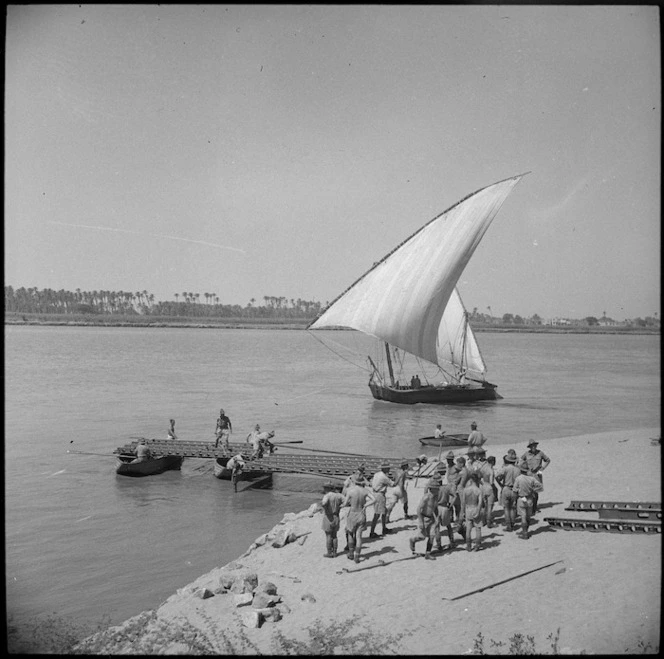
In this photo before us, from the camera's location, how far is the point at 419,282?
2856 cm

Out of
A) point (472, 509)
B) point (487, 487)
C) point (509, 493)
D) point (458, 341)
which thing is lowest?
point (472, 509)

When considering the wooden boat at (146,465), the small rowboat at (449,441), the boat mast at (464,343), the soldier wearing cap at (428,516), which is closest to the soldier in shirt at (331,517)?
the soldier wearing cap at (428,516)

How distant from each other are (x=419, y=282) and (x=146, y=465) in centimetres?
1499

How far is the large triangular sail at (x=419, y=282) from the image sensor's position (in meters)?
27.0

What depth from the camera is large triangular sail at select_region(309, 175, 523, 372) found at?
26969 millimetres

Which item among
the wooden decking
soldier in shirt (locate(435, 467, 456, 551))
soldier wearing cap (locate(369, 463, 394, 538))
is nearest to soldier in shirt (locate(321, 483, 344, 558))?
soldier wearing cap (locate(369, 463, 394, 538))

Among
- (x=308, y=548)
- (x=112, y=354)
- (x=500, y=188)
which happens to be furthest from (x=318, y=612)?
(x=112, y=354)

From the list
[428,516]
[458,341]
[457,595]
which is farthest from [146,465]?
[458,341]

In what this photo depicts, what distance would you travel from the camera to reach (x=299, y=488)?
17.5m

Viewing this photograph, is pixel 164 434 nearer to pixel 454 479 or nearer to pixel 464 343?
pixel 464 343

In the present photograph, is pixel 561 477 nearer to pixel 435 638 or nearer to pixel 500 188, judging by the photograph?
pixel 435 638

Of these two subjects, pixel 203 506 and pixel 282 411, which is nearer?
pixel 203 506

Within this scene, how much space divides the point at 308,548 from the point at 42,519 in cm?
770

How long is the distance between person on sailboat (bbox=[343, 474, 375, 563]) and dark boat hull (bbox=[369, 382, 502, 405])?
25999 mm
